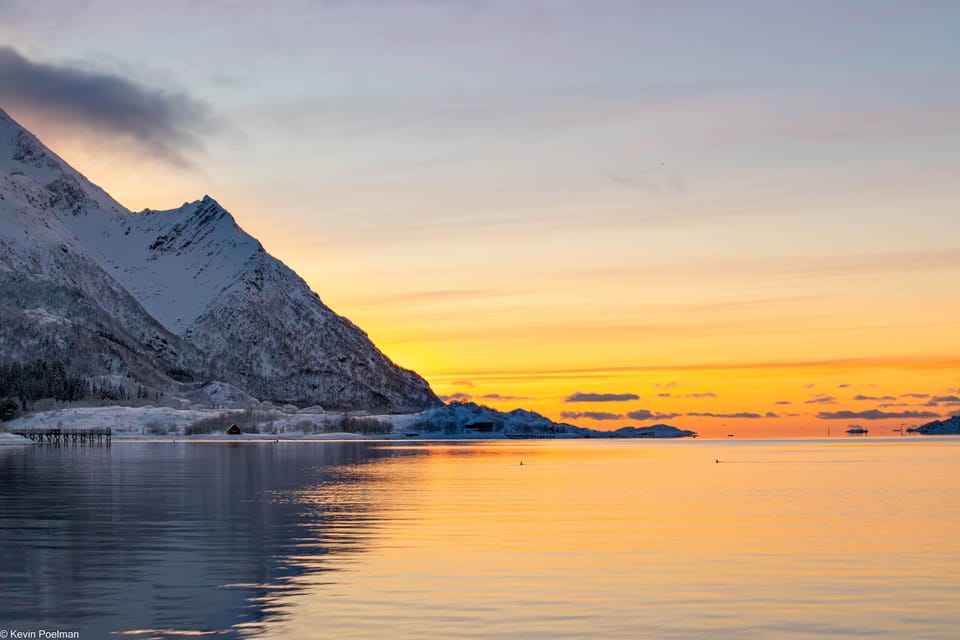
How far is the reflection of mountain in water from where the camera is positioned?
108 feet

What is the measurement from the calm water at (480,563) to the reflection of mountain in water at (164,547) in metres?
0.15

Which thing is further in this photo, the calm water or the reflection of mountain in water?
the reflection of mountain in water

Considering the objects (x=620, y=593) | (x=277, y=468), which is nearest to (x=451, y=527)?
(x=620, y=593)

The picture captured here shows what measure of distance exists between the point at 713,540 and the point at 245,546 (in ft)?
64.3

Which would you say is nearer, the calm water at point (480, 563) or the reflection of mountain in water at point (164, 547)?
the calm water at point (480, 563)

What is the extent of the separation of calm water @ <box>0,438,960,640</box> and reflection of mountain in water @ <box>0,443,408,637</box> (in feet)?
0.48

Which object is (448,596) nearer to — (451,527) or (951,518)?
(451,527)

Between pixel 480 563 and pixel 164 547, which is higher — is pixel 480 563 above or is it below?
below

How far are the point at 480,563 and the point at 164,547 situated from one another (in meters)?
12.9

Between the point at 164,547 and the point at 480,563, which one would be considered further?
the point at 164,547

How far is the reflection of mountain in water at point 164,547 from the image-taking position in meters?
32.9

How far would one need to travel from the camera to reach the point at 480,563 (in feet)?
144

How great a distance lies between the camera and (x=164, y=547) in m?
47.5

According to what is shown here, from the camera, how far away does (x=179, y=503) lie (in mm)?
71000
